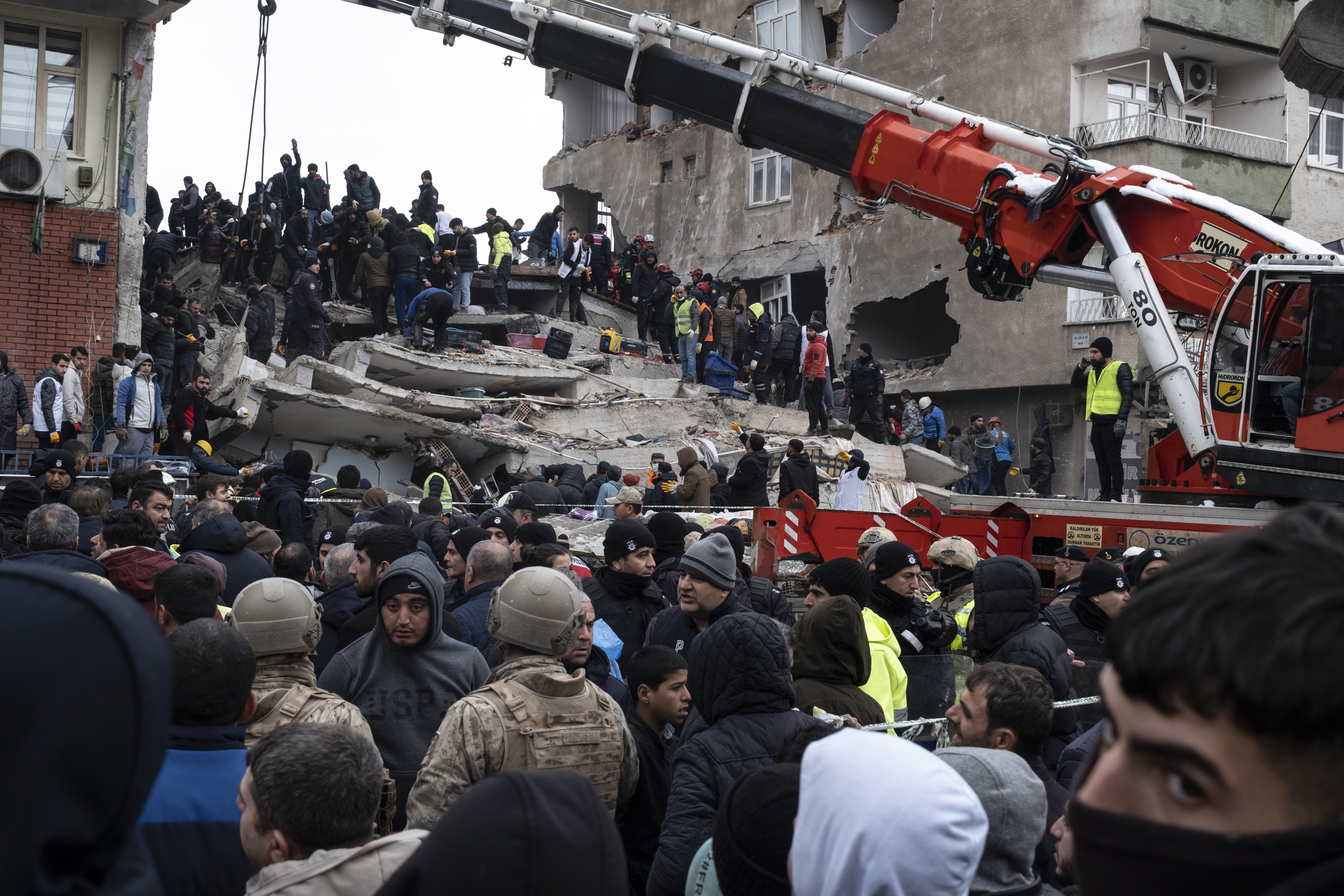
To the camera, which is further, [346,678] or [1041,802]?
[346,678]

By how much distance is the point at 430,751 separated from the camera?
3.44 m

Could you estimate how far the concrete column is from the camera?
1507cm

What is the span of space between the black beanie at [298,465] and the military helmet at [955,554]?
5586mm

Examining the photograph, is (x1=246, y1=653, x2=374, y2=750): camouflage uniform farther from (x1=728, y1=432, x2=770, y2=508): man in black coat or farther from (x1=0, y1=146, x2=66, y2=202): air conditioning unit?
(x1=0, y1=146, x2=66, y2=202): air conditioning unit

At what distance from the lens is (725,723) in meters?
3.61

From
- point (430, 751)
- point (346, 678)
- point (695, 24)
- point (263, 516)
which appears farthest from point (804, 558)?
point (695, 24)

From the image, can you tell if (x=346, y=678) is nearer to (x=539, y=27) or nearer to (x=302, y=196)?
(x=539, y=27)

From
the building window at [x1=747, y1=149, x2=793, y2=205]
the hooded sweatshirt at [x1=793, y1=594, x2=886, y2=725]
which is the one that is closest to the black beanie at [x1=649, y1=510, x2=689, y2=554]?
the hooded sweatshirt at [x1=793, y1=594, x2=886, y2=725]

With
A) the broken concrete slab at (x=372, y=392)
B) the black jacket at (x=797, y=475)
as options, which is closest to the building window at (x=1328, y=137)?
the black jacket at (x=797, y=475)

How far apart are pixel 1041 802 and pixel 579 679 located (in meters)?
1.50

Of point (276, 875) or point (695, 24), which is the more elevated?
point (695, 24)

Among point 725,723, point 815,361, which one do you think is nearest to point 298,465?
point 725,723

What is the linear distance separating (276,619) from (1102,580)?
14.5ft

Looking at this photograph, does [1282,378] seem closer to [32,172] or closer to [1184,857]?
[1184,857]
